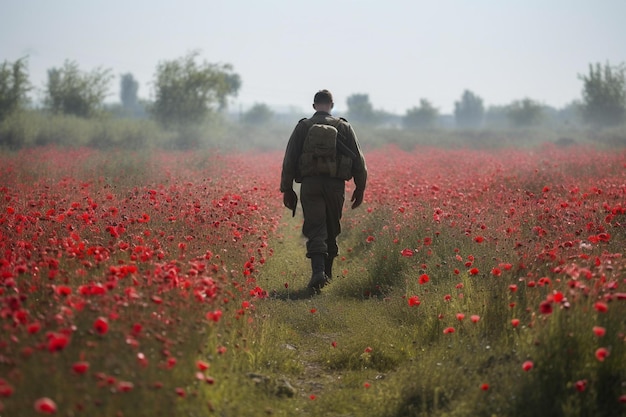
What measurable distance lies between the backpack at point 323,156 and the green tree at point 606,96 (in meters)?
54.3

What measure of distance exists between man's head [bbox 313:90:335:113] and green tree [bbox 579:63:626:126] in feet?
177

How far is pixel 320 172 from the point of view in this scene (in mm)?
7820

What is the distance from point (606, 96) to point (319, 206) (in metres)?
55.1

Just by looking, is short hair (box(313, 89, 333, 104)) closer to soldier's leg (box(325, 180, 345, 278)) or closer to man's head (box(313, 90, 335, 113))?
man's head (box(313, 90, 335, 113))

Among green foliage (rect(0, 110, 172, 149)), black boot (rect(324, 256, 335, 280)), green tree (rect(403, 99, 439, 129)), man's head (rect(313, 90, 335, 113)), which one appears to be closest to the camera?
man's head (rect(313, 90, 335, 113))

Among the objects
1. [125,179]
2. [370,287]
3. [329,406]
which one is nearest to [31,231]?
[329,406]

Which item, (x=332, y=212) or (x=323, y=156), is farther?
(x=332, y=212)

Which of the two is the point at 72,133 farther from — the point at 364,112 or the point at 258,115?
the point at 364,112

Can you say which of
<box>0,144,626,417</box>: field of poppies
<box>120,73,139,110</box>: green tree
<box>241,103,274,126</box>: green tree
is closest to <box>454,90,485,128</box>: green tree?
<box>241,103,274,126</box>: green tree

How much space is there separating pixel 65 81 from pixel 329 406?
35174 millimetres

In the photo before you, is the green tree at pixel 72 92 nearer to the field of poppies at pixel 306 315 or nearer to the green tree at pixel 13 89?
the green tree at pixel 13 89

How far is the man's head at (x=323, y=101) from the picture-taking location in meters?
8.04

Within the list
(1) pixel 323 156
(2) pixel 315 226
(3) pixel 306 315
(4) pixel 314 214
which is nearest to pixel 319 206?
(4) pixel 314 214

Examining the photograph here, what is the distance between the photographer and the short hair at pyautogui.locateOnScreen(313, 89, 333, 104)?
805cm
